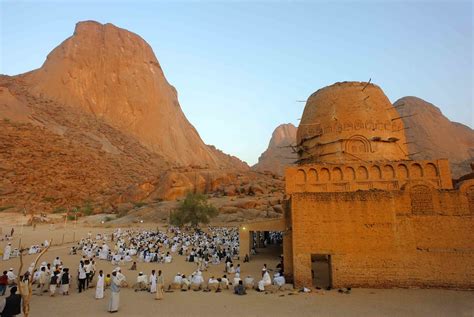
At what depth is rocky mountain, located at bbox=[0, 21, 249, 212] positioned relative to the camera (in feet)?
175

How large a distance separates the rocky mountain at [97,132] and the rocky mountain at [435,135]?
148 feet

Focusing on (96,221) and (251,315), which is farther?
(96,221)

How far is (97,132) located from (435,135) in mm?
89026

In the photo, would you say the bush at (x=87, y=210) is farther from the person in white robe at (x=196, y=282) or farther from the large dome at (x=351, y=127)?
the person in white robe at (x=196, y=282)

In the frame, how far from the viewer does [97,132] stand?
80.1m

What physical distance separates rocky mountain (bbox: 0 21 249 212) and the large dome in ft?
113

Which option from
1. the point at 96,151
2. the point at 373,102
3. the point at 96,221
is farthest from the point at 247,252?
the point at 96,151

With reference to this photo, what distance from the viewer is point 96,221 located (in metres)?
43.6

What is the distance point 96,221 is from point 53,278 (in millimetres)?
35215

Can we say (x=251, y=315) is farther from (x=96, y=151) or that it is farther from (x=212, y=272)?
(x=96, y=151)

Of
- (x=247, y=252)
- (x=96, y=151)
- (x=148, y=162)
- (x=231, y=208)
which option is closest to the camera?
(x=247, y=252)

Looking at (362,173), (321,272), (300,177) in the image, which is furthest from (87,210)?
(362,173)

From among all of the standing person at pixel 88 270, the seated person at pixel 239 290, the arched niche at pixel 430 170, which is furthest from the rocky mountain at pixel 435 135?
the standing person at pixel 88 270

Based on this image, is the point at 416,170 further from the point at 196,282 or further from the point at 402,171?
the point at 196,282
